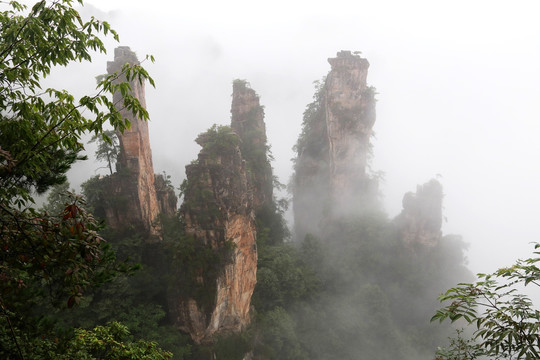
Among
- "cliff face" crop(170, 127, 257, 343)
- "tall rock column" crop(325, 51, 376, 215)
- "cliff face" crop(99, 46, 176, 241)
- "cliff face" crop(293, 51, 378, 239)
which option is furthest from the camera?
"cliff face" crop(293, 51, 378, 239)

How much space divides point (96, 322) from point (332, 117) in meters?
23.3

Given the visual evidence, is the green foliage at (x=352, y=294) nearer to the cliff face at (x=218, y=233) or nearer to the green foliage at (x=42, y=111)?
the cliff face at (x=218, y=233)

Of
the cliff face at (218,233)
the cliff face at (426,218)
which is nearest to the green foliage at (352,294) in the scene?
the cliff face at (426,218)

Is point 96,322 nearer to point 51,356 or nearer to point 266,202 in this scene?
point 51,356

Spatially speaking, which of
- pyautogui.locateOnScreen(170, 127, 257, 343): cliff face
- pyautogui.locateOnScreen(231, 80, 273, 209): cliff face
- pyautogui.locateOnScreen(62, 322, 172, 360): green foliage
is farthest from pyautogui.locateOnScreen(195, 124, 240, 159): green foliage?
pyautogui.locateOnScreen(62, 322, 172, 360): green foliage

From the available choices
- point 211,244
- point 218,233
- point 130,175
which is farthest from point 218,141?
point 130,175

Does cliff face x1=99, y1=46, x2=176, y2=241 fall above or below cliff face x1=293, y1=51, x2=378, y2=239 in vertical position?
below

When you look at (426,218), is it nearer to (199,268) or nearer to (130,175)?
(199,268)

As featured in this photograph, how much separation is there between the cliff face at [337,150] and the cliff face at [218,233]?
1490 centimetres

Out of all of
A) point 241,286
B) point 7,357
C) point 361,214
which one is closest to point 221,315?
point 241,286

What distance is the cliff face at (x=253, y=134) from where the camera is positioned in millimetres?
28766

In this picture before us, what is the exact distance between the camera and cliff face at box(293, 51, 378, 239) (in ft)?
96.5

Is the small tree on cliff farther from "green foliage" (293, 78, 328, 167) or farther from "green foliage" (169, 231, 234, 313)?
"green foliage" (293, 78, 328, 167)

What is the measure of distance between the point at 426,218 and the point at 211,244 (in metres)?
19.5
